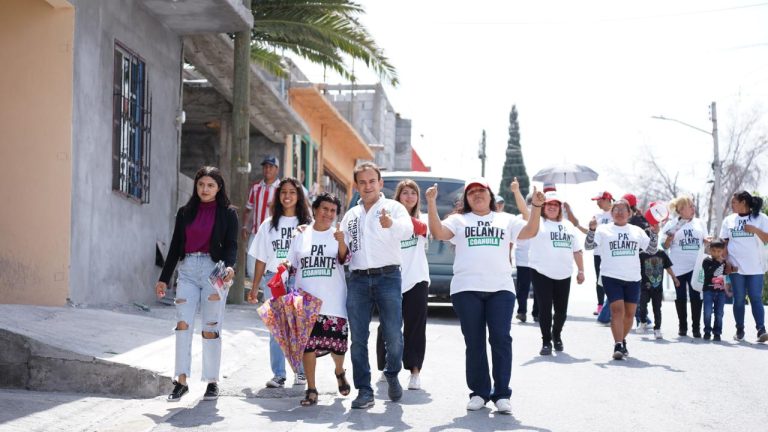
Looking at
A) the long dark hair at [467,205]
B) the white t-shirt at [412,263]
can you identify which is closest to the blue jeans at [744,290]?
the white t-shirt at [412,263]

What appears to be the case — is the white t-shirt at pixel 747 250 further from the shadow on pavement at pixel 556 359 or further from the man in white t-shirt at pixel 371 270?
the man in white t-shirt at pixel 371 270

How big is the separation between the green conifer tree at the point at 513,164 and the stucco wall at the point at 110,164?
64.3 meters

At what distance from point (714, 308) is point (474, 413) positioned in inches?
274

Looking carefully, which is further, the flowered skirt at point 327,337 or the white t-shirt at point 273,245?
the white t-shirt at point 273,245

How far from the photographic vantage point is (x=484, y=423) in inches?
286

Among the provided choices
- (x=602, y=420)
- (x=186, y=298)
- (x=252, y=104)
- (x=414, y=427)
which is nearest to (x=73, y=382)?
(x=186, y=298)

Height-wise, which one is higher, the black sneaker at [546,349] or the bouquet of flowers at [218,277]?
the bouquet of flowers at [218,277]

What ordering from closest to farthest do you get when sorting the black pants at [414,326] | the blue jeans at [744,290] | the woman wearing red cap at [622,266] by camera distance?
1. the black pants at [414,326]
2. the woman wearing red cap at [622,266]
3. the blue jeans at [744,290]

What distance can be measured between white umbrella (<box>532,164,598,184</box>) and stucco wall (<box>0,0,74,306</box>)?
8.65m

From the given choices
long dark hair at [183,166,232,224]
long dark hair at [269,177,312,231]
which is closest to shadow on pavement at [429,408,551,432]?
long dark hair at [269,177,312,231]

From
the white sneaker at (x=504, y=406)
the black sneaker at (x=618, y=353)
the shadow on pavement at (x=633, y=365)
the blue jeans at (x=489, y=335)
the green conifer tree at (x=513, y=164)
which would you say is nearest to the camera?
the white sneaker at (x=504, y=406)

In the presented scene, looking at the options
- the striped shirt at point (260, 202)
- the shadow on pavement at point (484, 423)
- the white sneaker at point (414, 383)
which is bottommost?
the shadow on pavement at point (484, 423)

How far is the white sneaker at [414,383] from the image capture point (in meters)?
8.73

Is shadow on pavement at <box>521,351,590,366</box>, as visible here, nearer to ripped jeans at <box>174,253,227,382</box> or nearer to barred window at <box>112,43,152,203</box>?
ripped jeans at <box>174,253,227,382</box>
